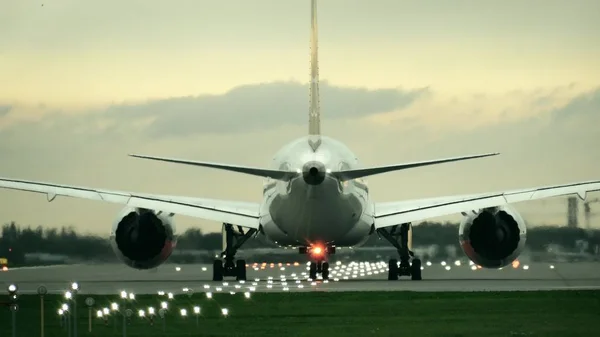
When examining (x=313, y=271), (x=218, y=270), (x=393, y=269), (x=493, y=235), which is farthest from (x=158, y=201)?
(x=493, y=235)

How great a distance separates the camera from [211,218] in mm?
50812

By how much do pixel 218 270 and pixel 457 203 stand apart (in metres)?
8.35

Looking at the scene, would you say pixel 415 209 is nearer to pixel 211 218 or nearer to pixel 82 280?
pixel 211 218

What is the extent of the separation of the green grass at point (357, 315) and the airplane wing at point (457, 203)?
31.1 feet

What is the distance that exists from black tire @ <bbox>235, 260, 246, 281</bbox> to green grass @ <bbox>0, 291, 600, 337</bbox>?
1207cm

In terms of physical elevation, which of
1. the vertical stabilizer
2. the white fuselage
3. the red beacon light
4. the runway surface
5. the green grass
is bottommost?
the green grass

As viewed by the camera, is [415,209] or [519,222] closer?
[519,222]

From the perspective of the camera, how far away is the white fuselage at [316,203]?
148ft

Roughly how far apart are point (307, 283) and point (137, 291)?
8.18 m

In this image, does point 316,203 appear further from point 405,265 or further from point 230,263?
point 230,263

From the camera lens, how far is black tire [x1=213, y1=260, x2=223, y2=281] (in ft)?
167

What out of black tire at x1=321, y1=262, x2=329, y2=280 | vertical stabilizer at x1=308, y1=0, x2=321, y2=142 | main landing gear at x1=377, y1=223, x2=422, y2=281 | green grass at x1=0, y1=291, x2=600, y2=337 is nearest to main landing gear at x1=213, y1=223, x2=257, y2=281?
black tire at x1=321, y1=262, x2=329, y2=280

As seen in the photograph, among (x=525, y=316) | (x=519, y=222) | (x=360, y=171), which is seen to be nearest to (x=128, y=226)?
(x=360, y=171)

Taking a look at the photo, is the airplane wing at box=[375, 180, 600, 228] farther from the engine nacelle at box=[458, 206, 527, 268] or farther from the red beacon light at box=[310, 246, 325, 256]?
the red beacon light at box=[310, 246, 325, 256]
